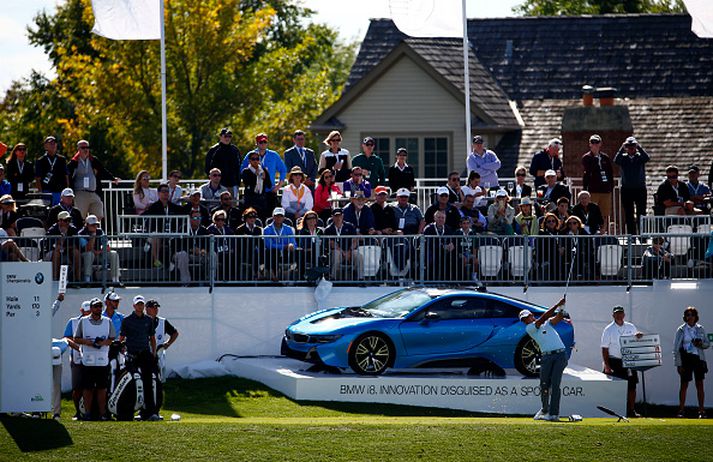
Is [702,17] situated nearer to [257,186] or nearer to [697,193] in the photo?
[697,193]

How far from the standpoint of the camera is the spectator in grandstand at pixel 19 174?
95.1 ft

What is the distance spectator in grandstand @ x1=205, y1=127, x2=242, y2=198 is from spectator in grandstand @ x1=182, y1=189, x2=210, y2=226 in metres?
1.16

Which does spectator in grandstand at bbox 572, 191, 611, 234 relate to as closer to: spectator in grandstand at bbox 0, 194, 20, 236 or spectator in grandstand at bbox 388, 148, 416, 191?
spectator in grandstand at bbox 388, 148, 416, 191

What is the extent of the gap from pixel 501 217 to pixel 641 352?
3.84m

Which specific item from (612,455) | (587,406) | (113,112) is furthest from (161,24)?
(113,112)

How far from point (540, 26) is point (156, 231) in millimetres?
21309

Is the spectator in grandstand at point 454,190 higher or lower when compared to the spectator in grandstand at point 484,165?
lower

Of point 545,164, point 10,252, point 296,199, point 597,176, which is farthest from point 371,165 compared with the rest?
point 10,252

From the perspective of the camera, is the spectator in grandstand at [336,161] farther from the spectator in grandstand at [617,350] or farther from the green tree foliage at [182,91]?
the green tree foliage at [182,91]

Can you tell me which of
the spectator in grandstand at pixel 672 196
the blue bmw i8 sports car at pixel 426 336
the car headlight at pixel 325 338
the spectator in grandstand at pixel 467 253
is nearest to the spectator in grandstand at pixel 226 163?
the spectator in grandstand at pixel 467 253

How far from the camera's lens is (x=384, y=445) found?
795 inches

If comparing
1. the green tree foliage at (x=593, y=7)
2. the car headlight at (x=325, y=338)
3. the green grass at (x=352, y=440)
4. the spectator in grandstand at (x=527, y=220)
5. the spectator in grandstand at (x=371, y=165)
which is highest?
the green tree foliage at (x=593, y=7)

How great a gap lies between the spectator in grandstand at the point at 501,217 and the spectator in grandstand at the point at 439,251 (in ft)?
3.23

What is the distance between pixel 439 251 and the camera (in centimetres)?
2761
